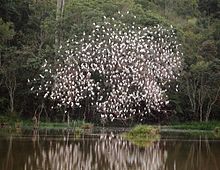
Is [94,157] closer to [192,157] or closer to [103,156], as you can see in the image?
[103,156]

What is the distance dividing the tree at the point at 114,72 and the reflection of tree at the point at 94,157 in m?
11.8

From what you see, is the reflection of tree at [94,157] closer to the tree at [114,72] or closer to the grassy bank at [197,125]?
the tree at [114,72]

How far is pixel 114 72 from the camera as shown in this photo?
3631 centimetres

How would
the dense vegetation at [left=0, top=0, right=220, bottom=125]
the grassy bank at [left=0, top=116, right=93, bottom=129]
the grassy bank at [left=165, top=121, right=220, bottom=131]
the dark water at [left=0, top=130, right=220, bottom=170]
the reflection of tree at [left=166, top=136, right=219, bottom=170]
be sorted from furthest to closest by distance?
the grassy bank at [left=165, top=121, right=220, bottom=131] < the dense vegetation at [left=0, top=0, right=220, bottom=125] < the grassy bank at [left=0, top=116, right=93, bottom=129] < the reflection of tree at [left=166, top=136, right=219, bottom=170] < the dark water at [left=0, top=130, right=220, bottom=170]

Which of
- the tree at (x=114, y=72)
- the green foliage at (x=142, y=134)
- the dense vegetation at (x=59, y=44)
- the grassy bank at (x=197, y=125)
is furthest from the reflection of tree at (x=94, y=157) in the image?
the grassy bank at (x=197, y=125)

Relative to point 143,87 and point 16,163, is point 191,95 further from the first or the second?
point 16,163

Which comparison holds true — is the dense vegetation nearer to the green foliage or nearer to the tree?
the tree

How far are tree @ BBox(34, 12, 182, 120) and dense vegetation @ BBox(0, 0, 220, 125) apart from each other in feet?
8.16

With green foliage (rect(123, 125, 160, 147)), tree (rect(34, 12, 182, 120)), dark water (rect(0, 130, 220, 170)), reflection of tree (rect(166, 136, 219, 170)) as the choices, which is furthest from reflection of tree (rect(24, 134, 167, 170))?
tree (rect(34, 12, 182, 120))

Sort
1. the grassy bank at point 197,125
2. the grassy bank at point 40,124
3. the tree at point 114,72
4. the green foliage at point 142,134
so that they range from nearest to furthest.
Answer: the green foliage at point 142,134 → the grassy bank at point 40,124 → the tree at point 114,72 → the grassy bank at point 197,125

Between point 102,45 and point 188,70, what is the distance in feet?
35.0

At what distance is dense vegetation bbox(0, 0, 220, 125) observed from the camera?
41.1 meters

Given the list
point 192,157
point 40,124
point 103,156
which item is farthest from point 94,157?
point 40,124

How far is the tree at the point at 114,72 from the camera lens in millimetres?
36188
